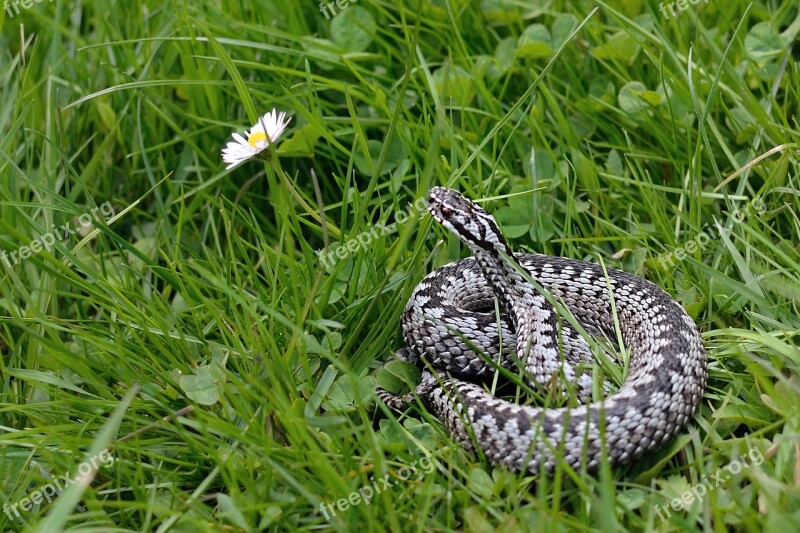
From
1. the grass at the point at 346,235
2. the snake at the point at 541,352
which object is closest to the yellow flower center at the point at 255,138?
the grass at the point at 346,235

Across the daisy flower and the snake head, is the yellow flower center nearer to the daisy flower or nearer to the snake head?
the daisy flower

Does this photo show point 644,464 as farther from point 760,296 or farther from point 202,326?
point 202,326

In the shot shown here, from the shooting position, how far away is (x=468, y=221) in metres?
5.58

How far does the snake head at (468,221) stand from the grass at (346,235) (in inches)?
12.0

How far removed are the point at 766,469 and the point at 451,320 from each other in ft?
7.31

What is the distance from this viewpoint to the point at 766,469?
4543 mm

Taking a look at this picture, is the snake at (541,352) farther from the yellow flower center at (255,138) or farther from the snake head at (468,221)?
the yellow flower center at (255,138)

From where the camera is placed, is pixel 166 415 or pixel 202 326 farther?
pixel 202 326

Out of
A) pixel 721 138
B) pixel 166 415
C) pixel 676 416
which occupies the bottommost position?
pixel 166 415

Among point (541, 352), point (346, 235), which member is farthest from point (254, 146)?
point (541, 352)

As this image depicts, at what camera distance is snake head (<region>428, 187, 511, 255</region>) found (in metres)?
5.59

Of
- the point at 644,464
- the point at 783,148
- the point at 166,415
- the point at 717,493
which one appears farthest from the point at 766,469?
the point at 166,415

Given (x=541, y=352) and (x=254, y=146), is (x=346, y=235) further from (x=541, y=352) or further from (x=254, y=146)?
(x=541, y=352)

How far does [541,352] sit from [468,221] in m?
1.00
